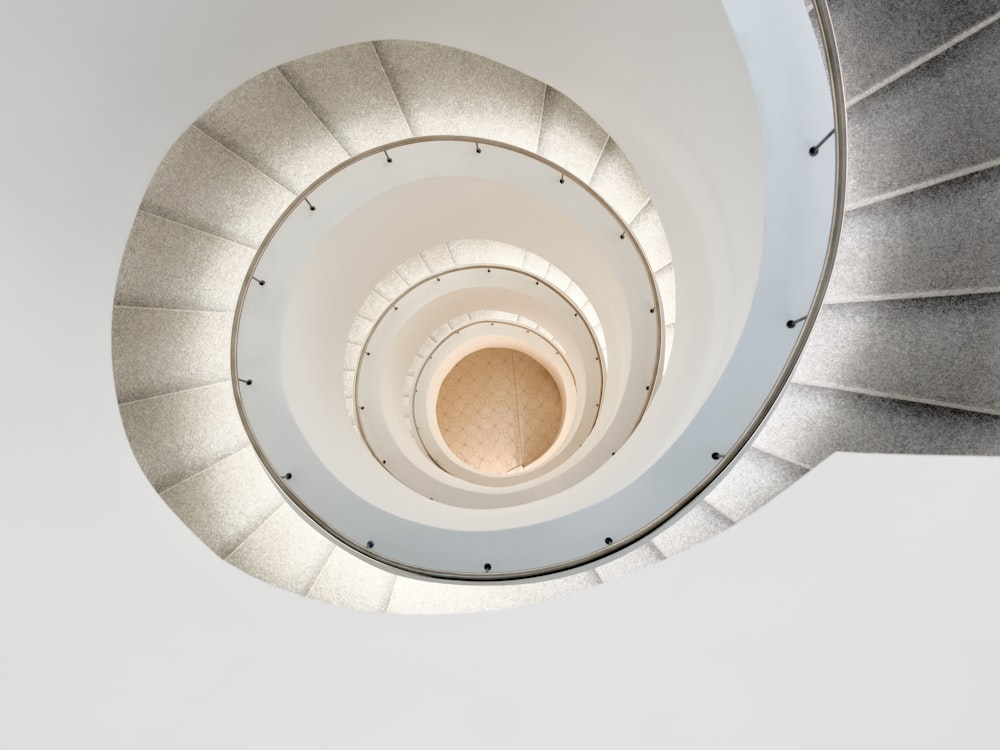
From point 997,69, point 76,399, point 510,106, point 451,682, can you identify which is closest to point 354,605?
point 76,399

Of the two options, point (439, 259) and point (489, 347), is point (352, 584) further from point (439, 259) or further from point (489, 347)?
point (489, 347)

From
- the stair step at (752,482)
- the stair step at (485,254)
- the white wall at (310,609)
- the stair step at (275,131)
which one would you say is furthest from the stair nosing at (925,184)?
the stair step at (485,254)

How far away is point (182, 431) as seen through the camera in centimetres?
363

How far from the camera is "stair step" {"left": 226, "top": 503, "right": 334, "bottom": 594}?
3619 mm

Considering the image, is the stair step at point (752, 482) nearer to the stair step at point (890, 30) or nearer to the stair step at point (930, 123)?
the stair step at point (930, 123)

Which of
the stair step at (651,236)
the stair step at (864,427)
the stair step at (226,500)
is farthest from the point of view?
the stair step at (651,236)

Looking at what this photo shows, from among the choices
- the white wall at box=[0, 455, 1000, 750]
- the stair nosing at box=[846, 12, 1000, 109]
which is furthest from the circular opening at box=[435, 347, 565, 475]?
the white wall at box=[0, 455, 1000, 750]

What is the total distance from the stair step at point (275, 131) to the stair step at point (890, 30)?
3195 millimetres

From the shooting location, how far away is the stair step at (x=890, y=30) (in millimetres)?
2238

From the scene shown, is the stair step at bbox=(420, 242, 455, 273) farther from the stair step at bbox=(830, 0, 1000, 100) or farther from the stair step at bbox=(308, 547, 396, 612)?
the stair step at bbox=(830, 0, 1000, 100)

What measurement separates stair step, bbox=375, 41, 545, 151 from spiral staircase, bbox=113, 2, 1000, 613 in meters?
0.01

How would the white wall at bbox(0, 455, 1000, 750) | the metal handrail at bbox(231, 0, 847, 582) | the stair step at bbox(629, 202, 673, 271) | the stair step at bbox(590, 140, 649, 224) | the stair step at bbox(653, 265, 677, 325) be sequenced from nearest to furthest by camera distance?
the white wall at bbox(0, 455, 1000, 750)
the metal handrail at bbox(231, 0, 847, 582)
the stair step at bbox(590, 140, 649, 224)
the stair step at bbox(629, 202, 673, 271)
the stair step at bbox(653, 265, 677, 325)

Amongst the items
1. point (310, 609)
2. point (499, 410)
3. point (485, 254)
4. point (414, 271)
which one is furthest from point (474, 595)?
→ point (499, 410)

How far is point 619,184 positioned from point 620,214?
0.89ft
